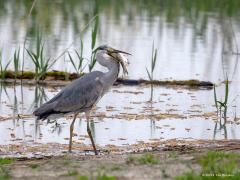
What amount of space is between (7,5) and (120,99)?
12.2m

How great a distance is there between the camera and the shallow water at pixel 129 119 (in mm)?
9080

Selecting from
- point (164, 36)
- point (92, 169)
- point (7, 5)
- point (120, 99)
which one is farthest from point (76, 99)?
point (7, 5)

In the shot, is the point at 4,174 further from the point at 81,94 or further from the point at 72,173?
the point at 81,94

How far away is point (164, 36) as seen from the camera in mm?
17859

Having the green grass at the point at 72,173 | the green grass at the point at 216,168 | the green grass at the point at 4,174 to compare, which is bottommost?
the green grass at the point at 4,174

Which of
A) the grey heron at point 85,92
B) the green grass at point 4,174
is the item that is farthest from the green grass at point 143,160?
the grey heron at point 85,92

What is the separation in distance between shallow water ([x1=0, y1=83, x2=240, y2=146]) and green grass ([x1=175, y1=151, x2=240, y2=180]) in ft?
8.82

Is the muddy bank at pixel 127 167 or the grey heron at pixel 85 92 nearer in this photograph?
the muddy bank at pixel 127 167

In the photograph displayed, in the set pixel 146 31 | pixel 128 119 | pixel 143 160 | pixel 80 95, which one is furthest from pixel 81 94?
pixel 146 31

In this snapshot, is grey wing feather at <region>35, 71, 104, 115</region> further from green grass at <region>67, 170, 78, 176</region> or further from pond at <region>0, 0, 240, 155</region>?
green grass at <region>67, 170, 78, 176</region>

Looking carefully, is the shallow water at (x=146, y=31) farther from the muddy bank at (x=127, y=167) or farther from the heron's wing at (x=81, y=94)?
the muddy bank at (x=127, y=167)

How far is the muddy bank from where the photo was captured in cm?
579

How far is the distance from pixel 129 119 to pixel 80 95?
6.34 feet

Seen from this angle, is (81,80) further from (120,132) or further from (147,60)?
(147,60)
